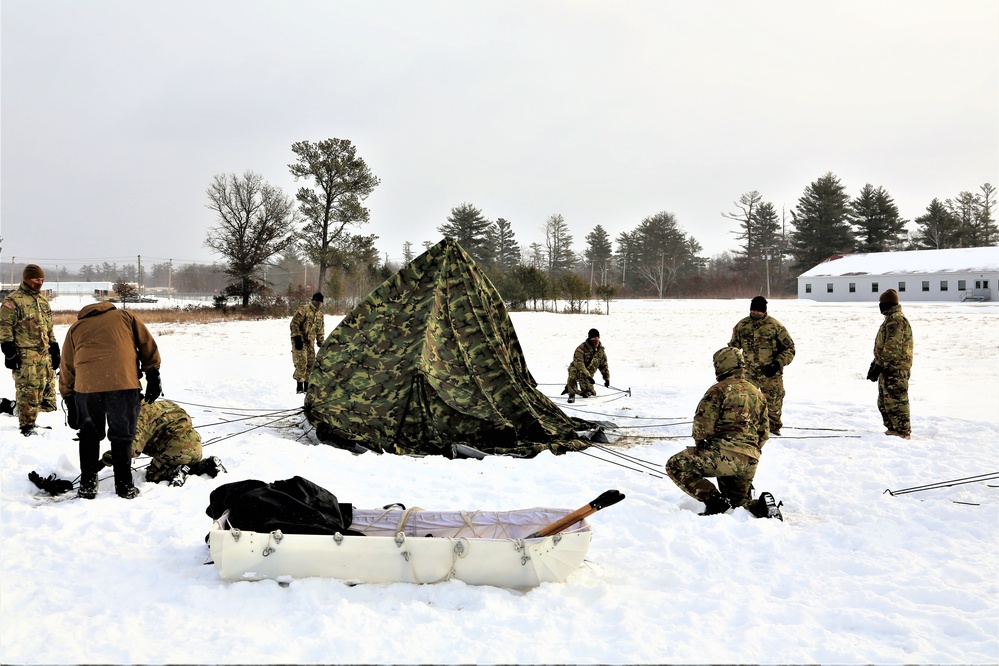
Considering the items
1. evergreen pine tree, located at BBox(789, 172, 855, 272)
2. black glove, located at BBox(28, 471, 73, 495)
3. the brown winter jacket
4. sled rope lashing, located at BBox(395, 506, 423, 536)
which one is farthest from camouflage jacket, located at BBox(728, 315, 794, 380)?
evergreen pine tree, located at BBox(789, 172, 855, 272)

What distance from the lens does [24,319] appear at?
7387 mm

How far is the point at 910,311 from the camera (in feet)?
98.5

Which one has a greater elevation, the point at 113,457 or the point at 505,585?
the point at 113,457

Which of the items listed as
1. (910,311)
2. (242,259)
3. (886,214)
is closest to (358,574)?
(910,311)

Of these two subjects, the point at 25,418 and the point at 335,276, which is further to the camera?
the point at 335,276

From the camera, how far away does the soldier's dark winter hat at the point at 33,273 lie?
281 inches

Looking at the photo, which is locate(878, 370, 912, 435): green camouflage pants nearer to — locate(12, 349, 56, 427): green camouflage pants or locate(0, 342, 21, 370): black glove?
locate(12, 349, 56, 427): green camouflage pants

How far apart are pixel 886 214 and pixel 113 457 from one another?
2394 inches

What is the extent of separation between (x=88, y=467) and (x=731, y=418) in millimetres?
5065

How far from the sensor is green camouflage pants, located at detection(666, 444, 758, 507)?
5.02 meters

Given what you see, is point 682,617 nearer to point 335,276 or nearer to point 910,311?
point 910,311

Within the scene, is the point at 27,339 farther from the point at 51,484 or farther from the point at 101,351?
the point at 101,351

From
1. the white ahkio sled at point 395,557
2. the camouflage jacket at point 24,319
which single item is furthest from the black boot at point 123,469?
the camouflage jacket at point 24,319

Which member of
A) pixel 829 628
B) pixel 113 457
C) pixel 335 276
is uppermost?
pixel 335 276
